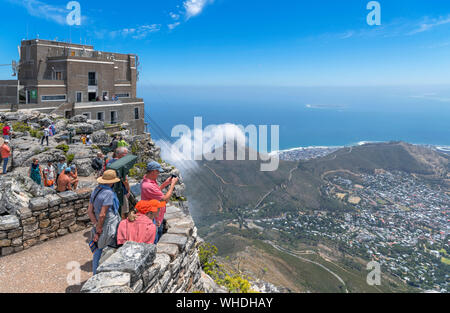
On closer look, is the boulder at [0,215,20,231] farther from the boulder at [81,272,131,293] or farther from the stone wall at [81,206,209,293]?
the boulder at [81,272,131,293]

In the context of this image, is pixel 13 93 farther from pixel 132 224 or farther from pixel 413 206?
pixel 413 206

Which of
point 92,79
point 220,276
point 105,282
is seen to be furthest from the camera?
point 92,79

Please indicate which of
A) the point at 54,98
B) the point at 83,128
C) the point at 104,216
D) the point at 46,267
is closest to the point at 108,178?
the point at 104,216

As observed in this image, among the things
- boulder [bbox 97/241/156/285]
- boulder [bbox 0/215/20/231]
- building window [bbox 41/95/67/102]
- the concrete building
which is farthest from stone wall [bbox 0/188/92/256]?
building window [bbox 41/95/67/102]

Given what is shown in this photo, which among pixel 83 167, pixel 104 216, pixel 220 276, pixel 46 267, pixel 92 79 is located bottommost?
pixel 220 276

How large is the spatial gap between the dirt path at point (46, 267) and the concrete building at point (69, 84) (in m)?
27.5

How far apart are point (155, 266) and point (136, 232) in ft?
2.53

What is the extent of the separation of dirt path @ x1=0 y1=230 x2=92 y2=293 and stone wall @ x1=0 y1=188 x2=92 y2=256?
0.20m

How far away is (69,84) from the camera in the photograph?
33.1 m

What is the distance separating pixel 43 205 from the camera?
6547mm

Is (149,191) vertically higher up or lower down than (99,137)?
lower down

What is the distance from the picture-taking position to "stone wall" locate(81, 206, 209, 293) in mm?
3742

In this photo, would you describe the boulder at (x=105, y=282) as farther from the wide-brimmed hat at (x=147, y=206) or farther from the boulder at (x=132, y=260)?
the wide-brimmed hat at (x=147, y=206)

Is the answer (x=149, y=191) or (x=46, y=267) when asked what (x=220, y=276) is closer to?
(x=149, y=191)
